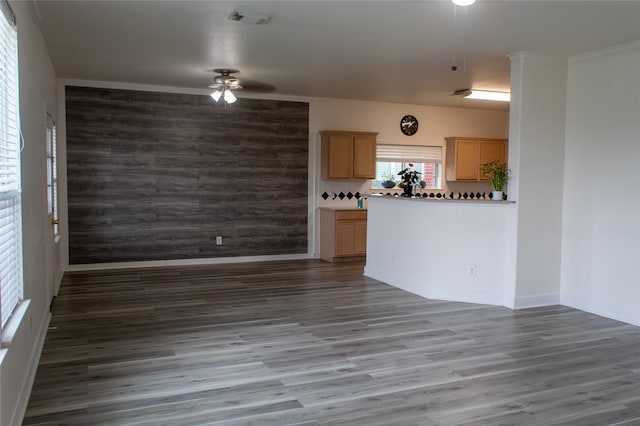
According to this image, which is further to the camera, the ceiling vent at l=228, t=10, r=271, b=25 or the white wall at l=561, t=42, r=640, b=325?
the white wall at l=561, t=42, r=640, b=325

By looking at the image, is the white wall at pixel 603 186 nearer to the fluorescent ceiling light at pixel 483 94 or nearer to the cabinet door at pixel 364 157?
the fluorescent ceiling light at pixel 483 94

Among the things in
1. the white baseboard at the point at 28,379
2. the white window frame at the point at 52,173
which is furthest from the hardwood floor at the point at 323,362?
the white window frame at the point at 52,173

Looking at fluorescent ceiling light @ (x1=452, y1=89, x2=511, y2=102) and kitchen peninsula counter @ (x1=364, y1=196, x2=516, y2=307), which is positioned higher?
fluorescent ceiling light @ (x1=452, y1=89, x2=511, y2=102)

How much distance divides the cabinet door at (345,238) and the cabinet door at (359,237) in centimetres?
5

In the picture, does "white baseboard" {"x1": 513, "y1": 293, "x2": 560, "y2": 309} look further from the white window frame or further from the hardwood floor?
the white window frame

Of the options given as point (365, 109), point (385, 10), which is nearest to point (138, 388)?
point (385, 10)

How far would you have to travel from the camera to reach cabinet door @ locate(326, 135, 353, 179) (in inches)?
328

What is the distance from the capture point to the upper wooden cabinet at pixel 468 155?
9.12 meters

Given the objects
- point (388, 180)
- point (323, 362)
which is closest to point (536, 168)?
point (323, 362)

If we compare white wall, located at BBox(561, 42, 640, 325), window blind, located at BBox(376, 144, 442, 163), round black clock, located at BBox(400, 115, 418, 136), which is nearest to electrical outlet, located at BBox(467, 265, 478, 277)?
white wall, located at BBox(561, 42, 640, 325)

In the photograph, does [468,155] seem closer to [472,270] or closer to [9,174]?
[472,270]

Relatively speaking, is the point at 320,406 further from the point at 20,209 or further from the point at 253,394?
the point at 20,209

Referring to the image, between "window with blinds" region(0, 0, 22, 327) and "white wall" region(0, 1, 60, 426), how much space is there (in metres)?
0.15

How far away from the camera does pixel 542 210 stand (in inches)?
215
